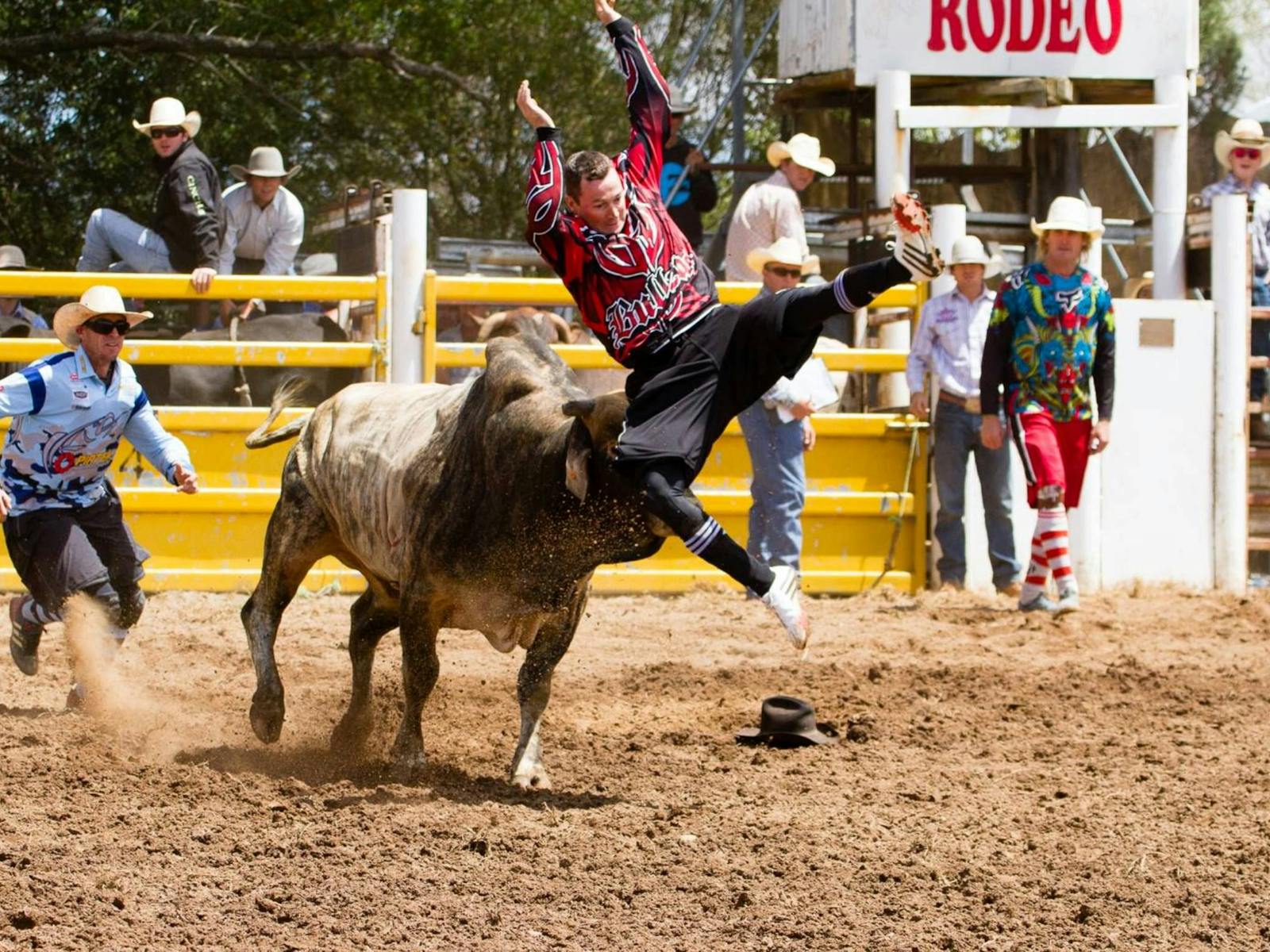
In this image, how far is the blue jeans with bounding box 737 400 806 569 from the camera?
967cm

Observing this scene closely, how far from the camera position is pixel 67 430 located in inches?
278

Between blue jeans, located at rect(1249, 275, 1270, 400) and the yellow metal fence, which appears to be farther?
blue jeans, located at rect(1249, 275, 1270, 400)

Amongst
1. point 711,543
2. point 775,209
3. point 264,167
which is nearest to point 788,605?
point 711,543

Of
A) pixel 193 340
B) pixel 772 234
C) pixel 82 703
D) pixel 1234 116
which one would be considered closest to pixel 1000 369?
pixel 772 234

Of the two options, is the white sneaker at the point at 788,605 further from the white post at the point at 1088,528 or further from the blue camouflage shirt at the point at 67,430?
the white post at the point at 1088,528

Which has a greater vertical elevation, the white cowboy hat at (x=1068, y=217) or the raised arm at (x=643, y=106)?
the raised arm at (x=643, y=106)

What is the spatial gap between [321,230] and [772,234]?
3680mm

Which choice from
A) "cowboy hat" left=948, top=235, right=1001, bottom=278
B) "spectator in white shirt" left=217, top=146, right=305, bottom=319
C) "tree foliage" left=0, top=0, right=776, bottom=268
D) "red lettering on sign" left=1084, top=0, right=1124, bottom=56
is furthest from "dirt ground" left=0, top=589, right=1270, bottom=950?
"tree foliage" left=0, top=0, right=776, bottom=268

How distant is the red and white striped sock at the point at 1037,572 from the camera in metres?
9.47

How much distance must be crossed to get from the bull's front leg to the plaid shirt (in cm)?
683

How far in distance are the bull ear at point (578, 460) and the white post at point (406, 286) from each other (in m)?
4.40

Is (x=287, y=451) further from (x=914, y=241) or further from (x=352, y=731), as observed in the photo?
(x=914, y=241)

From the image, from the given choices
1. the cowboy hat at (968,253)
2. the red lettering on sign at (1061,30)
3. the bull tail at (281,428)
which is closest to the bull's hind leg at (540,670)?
the bull tail at (281,428)

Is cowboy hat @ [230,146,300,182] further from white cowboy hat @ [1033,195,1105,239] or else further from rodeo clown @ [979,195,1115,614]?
white cowboy hat @ [1033,195,1105,239]
